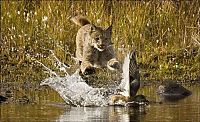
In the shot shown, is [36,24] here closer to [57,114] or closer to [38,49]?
[38,49]

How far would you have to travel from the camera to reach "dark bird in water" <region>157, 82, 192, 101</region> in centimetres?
1101

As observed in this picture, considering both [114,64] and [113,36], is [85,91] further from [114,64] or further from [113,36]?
[113,36]

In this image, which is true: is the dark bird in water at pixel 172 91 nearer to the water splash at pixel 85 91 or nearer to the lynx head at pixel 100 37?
the water splash at pixel 85 91

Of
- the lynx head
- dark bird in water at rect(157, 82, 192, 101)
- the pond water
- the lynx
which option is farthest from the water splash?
the lynx head

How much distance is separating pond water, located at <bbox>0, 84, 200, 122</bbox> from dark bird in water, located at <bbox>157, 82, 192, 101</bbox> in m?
0.23

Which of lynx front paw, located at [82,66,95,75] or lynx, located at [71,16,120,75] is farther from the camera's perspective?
lynx front paw, located at [82,66,95,75]

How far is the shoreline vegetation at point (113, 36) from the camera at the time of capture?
45.5 ft

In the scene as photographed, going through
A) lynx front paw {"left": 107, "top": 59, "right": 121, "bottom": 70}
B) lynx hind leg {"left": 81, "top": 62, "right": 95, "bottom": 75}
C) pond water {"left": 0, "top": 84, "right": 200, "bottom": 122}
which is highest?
lynx hind leg {"left": 81, "top": 62, "right": 95, "bottom": 75}

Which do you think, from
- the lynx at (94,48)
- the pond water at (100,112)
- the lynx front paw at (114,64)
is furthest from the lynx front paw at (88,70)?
the pond water at (100,112)

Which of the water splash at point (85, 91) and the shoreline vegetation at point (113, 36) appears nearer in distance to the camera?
the water splash at point (85, 91)

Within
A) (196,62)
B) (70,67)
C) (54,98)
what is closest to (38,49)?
(70,67)

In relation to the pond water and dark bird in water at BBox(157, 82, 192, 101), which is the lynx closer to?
dark bird in water at BBox(157, 82, 192, 101)

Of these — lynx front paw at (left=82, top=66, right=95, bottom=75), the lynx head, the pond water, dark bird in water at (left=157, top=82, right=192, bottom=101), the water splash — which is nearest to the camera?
the pond water

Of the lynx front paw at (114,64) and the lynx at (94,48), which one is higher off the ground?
the lynx at (94,48)
